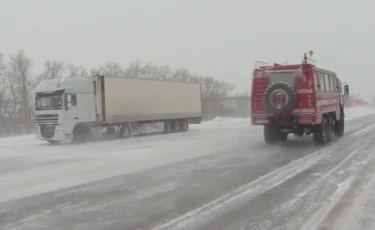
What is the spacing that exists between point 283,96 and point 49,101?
12.5 meters

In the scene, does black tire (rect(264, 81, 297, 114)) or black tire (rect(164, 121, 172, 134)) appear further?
black tire (rect(164, 121, 172, 134))

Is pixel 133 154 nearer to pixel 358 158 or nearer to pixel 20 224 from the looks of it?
pixel 358 158

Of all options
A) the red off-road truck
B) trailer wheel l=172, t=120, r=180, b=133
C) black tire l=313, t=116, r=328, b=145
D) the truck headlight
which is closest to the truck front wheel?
the truck headlight

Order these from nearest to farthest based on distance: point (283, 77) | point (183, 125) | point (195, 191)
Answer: point (195, 191), point (283, 77), point (183, 125)

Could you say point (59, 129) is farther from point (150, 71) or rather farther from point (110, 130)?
point (150, 71)

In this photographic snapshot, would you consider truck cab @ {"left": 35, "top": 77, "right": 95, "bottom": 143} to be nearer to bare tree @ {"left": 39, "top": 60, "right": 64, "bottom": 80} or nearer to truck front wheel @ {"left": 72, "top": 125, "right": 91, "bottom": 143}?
truck front wheel @ {"left": 72, "top": 125, "right": 91, "bottom": 143}

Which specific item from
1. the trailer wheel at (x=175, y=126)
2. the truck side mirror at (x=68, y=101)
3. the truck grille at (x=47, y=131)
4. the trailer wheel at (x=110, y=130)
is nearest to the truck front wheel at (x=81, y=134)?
the truck grille at (x=47, y=131)

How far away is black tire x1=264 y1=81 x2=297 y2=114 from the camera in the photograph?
14.9m

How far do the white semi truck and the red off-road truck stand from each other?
994 cm

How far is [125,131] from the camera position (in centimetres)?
2475

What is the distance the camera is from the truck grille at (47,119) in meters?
21.3

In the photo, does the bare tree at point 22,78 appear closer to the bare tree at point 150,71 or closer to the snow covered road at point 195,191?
the bare tree at point 150,71

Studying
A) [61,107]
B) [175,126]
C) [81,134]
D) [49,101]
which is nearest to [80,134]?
[81,134]

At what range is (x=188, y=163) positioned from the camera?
38.9ft
